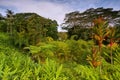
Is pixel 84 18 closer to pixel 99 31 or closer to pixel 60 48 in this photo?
pixel 60 48

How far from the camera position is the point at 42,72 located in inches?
109

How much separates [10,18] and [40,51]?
8.75 m

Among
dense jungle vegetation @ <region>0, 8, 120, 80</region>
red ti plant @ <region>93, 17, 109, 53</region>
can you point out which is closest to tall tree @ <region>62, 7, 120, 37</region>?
dense jungle vegetation @ <region>0, 8, 120, 80</region>

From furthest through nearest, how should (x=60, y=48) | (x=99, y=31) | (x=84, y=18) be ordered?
(x=84, y=18) < (x=60, y=48) < (x=99, y=31)

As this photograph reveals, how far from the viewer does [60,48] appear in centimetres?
1883

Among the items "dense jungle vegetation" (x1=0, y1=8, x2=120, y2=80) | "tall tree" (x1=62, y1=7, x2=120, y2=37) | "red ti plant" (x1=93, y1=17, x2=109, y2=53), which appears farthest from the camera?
"tall tree" (x1=62, y1=7, x2=120, y2=37)

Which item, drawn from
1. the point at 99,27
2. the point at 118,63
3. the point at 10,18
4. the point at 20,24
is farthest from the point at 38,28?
the point at 118,63

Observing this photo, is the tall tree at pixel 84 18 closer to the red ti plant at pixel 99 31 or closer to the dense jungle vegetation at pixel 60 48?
the dense jungle vegetation at pixel 60 48

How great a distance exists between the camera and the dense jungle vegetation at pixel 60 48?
277cm

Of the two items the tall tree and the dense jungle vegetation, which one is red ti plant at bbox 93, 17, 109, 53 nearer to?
the dense jungle vegetation

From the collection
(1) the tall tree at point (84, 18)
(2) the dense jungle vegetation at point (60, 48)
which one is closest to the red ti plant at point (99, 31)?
(2) the dense jungle vegetation at point (60, 48)

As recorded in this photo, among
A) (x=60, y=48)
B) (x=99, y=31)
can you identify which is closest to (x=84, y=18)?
(x=60, y=48)

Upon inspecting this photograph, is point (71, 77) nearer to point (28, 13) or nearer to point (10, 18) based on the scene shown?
point (10, 18)

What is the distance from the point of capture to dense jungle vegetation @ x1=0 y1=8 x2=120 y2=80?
109 inches
